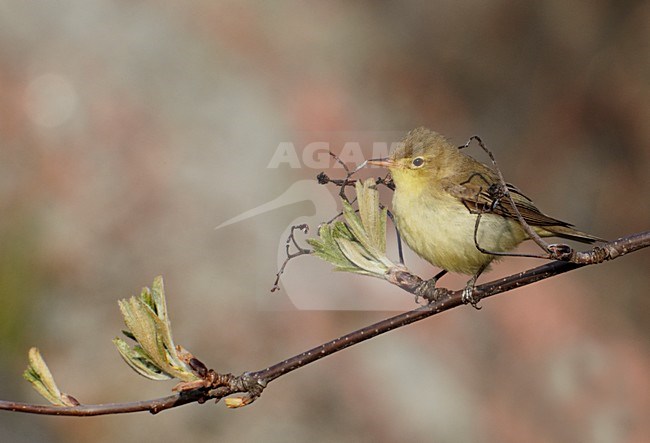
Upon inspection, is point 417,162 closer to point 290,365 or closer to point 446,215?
point 446,215

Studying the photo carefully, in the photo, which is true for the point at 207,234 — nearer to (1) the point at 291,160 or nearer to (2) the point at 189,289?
(2) the point at 189,289

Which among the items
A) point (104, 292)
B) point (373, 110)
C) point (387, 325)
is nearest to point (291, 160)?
point (373, 110)

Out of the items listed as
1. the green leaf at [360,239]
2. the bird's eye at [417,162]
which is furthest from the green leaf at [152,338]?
the bird's eye at [417,162]

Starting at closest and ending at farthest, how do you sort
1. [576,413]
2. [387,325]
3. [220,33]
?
[387,325]
[576,413]
[220,33]

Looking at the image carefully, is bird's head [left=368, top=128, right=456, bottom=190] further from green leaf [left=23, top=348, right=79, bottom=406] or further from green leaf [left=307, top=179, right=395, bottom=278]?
green leaf [left=23, top=348, right=79, bottom=406]

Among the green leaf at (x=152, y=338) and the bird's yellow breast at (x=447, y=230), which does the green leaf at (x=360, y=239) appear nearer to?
the green leaf at (x=152, y=338)
